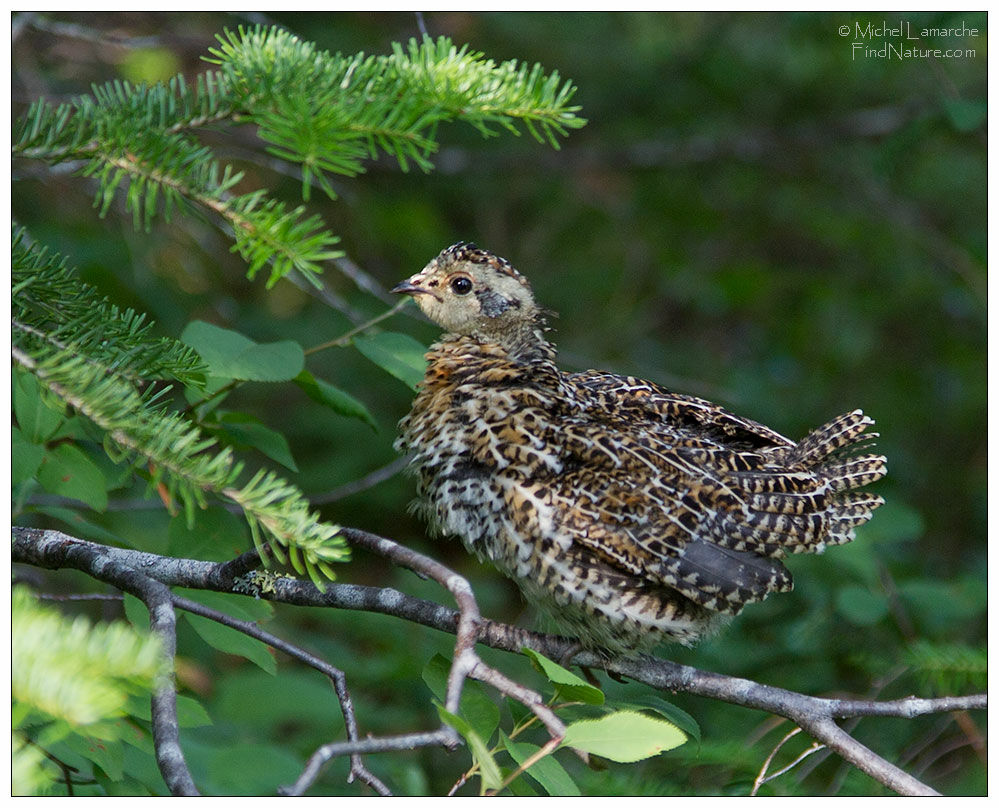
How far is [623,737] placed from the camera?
4.53 feet

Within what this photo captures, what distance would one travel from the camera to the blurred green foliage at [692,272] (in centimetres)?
367

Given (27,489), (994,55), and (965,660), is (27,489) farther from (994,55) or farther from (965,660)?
(965,660)

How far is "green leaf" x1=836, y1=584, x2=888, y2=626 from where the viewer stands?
130 inches

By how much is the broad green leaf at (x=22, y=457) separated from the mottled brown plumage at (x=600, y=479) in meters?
0.81

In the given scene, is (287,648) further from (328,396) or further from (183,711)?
(328,396)

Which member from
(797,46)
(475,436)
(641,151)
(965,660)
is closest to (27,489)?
(475,436)

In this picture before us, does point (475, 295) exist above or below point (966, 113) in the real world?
below

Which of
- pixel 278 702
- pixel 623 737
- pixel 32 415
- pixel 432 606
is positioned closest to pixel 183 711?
pixel 432 606

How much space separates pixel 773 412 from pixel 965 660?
1.93 meters

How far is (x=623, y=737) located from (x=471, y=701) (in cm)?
43

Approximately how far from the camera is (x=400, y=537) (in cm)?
548

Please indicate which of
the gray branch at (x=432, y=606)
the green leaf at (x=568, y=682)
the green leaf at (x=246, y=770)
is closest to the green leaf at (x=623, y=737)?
the green leaf at (x=568, y=682)

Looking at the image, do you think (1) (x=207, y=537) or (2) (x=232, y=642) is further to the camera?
(1) (x=207, y=537)

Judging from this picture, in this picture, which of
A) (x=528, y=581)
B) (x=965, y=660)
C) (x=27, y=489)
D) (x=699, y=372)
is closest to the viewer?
(x=27, y=489)
